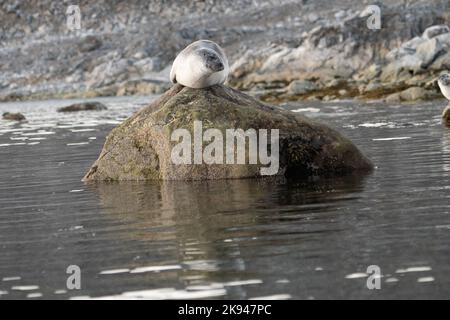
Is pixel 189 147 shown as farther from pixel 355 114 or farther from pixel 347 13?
pixel 347 13

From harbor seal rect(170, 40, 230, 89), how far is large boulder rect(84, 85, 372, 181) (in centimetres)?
17

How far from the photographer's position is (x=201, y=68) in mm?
15898

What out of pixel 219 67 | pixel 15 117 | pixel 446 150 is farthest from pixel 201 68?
pixel 15 117

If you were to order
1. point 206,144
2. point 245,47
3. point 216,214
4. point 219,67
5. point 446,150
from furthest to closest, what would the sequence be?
A: 1. point 245,47
2. point 446,150
3. point 219,67
4. point 206,144
5. point 216,214

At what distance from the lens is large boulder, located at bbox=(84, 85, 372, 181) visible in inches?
596

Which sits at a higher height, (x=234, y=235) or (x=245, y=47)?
(x=245, y=47)

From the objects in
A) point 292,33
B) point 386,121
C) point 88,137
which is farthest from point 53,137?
point 292,33

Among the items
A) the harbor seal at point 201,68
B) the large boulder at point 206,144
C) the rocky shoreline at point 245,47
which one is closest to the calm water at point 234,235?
the large boulder at point 206,144

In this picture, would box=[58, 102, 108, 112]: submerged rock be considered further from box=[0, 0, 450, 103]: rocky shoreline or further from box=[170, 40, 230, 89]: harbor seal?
box=[170, 40, 230, 89]: harbor seal

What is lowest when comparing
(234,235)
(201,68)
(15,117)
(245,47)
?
(234,235)

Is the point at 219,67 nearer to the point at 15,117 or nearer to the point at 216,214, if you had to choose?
the point at 216,214

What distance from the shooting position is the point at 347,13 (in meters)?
103

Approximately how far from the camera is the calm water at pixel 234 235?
25.5ft

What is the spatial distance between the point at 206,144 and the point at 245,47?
81830mm
